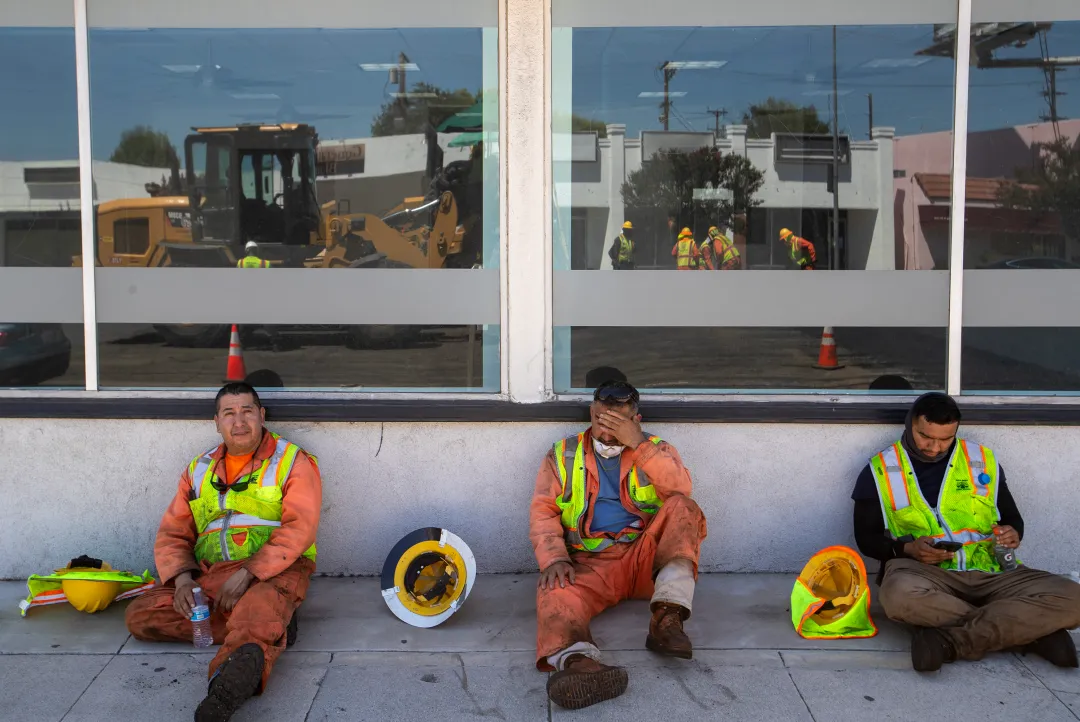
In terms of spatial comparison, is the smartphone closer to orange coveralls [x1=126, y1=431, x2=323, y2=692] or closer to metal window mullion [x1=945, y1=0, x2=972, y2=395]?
metal window mullion [x1=945, y1=0, x2=972, y2=395]

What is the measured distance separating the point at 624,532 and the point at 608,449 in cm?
36

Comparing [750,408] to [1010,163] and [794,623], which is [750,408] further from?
[1010,163]

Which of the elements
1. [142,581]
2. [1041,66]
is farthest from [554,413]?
[1041,66]

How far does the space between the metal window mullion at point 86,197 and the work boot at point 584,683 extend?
107 inches

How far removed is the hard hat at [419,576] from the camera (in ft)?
14.3

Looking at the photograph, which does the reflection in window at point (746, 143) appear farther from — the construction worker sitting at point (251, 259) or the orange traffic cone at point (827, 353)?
the construction worker sitting at point (251, 259)

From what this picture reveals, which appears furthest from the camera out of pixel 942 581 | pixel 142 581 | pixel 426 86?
pixel 426 86

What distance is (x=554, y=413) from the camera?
4.84m

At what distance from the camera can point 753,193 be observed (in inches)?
193

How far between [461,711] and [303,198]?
8.18 feet

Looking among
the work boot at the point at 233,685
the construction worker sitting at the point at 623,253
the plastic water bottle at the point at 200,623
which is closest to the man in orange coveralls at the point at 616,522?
the construction worker sitting at the point at 623,253

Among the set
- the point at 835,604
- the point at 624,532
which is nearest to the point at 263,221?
the point at 624,532

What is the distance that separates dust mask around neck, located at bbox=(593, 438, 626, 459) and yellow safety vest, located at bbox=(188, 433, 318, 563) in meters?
1.28

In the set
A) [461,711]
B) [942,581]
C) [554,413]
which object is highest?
[554,413]
